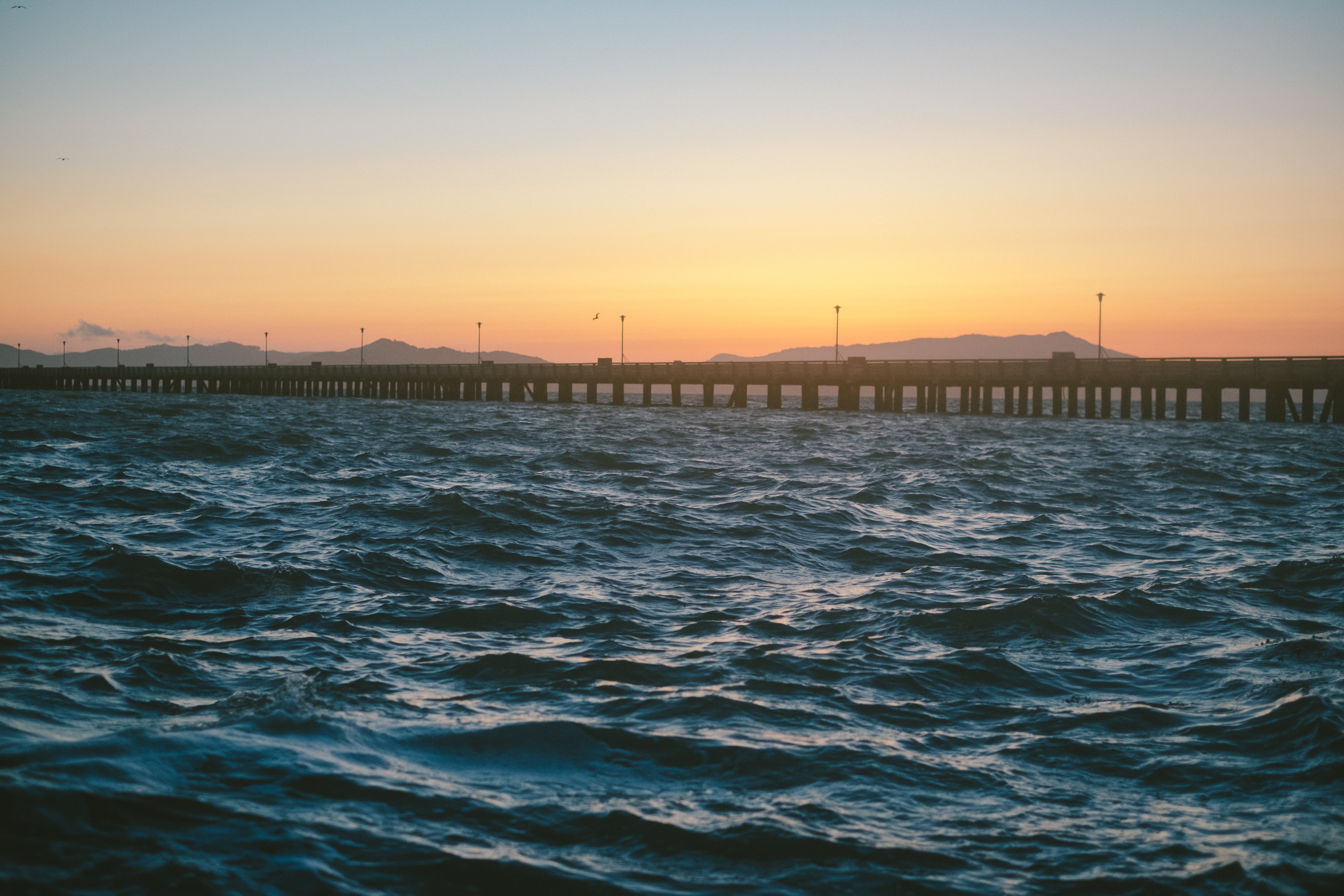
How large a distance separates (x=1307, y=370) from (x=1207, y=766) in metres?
50.6

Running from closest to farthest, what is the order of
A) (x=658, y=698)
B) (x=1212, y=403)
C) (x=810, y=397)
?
1. (x=658, y=698)
2. (x=1212, y=403)
3. (x=810, y=397)

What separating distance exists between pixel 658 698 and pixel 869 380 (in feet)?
196

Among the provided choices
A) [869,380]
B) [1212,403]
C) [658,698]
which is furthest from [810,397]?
[658,698]

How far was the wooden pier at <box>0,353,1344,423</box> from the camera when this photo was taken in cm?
5178

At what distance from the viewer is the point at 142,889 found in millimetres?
4105

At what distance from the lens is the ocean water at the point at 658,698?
462 centimetres

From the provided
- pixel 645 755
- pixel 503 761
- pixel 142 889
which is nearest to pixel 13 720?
pixel 142 889

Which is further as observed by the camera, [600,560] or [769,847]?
[600,560]

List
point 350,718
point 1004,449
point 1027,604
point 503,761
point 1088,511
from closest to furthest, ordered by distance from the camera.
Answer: point 503,761, point 350,718, point 1027,604, point 1088,511, point 1004,449

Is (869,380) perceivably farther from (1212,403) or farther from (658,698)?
(658,698)

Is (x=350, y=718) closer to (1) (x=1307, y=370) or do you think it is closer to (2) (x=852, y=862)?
(2) (x=852, y=862)

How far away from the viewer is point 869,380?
6525cm

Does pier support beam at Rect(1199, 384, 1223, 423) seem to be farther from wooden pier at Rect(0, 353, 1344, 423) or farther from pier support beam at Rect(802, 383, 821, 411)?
pier support beam at Rect(802, 383, 821, 411)

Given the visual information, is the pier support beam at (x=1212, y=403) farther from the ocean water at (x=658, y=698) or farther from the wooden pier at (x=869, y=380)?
the ocean water at (x=658, y=698)
